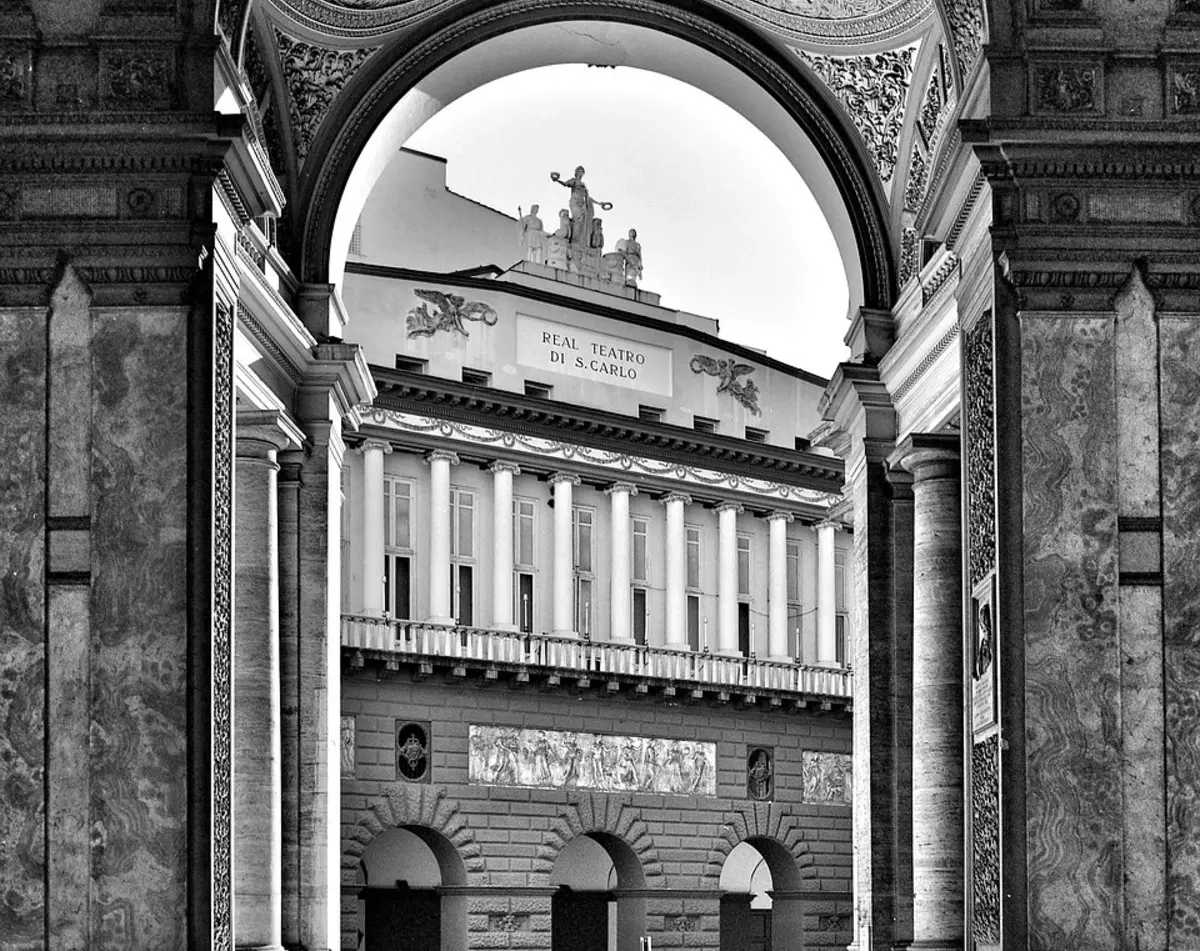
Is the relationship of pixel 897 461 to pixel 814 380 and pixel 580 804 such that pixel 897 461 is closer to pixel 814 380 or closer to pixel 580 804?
pixel 580 804

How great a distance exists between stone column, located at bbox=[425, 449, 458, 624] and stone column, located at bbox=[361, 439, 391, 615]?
1.54 meters

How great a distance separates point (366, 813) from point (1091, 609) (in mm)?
31811

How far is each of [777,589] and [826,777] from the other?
4.73 meters

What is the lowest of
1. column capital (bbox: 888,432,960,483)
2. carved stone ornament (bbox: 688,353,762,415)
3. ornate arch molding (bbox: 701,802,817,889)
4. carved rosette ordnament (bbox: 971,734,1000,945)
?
ornate arch molding (bbox: 701,802,817,889)

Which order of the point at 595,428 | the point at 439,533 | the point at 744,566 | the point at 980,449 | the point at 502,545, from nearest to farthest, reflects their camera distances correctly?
the point at 980,449 → the point at 439,533 → the point at 502,545 → the point at 595,428 → the point at 744,566

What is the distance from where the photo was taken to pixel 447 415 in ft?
170

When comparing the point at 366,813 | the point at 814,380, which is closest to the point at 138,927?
the point at 366,813

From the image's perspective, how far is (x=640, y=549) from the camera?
184 feet

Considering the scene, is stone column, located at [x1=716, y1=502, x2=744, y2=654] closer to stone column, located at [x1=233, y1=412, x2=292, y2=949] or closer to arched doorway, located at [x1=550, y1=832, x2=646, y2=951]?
arched doorway, located at [x1=550, y1=832, x2=646, y2=951]

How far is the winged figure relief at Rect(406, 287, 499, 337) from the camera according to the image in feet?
172

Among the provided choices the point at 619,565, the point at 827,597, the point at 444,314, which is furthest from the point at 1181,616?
the point at 827,597

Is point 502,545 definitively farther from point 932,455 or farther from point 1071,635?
point 1071,635

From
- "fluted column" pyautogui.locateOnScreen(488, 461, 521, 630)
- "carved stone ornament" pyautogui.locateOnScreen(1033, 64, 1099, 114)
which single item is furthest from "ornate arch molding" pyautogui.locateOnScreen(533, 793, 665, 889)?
"carved stone ornament" pyautogui.locateOnScreen(1033, 64, 1099, 114)

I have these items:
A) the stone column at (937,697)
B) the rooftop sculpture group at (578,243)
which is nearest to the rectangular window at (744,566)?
the rooftop sculpture group at (578,243)
